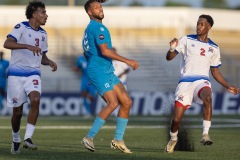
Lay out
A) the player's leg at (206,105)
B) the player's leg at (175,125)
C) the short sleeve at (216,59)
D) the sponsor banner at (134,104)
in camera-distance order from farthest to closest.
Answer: the sponsor banner at (134,104) < the short sleeve at (216,59) < the player's leg at (175,125) < the player's leg at (206,105)

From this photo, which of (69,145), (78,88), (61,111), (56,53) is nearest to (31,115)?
(69,145)

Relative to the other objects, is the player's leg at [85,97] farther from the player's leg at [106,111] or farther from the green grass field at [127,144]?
the player's leg at [106,111]

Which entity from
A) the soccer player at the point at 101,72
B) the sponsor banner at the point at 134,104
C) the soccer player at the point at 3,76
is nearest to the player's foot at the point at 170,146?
the soccer player at the point at 101,72

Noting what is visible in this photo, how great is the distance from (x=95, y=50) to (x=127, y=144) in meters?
3.67

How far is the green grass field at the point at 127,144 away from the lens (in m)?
13.7

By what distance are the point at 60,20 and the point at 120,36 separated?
4071 millimetres

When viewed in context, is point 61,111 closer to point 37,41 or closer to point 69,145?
point 69,145

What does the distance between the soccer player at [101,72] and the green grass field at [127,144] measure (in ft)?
1.79

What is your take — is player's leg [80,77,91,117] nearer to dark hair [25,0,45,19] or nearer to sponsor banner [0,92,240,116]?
sponsor banner [0,92,240,116]

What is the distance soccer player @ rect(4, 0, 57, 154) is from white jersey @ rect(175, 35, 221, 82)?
222 cm

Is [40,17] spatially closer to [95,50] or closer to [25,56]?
[25,56]

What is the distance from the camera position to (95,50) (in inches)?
553

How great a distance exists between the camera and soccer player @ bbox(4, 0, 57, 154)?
1409cm

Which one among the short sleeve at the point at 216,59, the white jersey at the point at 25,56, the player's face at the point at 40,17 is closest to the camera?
the white jersey at the point at 25,56
